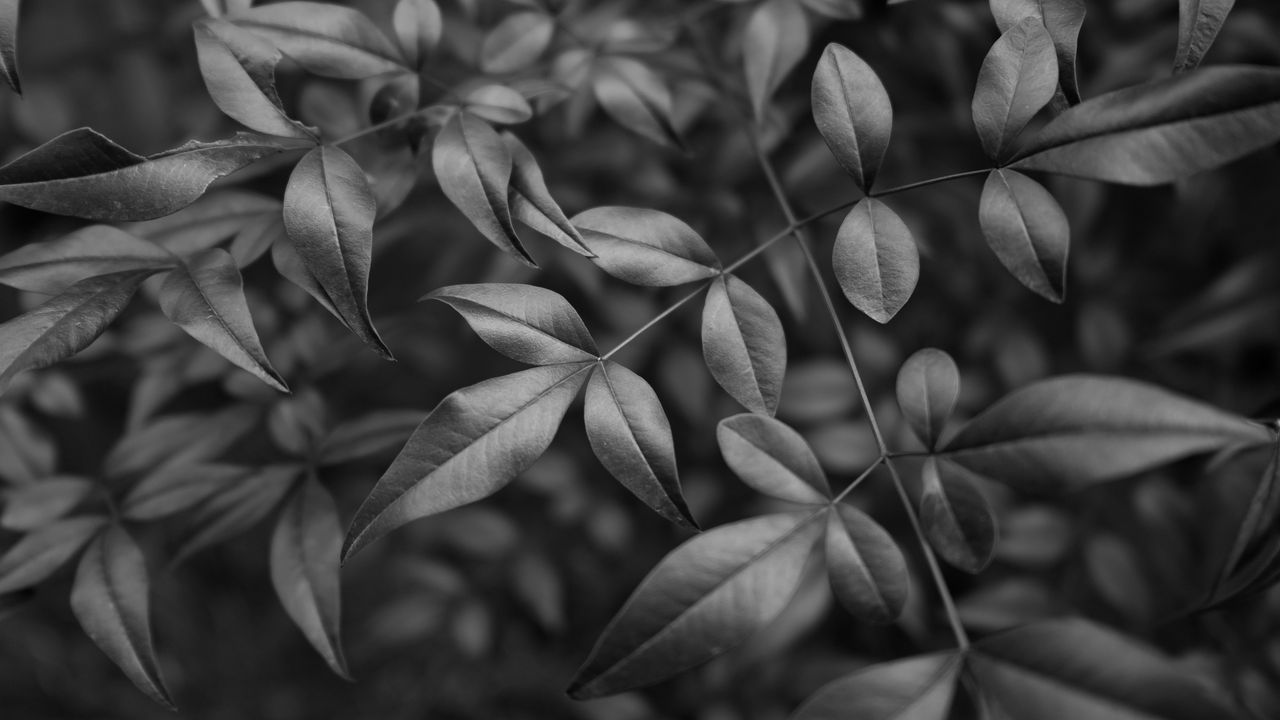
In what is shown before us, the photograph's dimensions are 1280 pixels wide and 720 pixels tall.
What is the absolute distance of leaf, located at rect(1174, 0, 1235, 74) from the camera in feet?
1.43

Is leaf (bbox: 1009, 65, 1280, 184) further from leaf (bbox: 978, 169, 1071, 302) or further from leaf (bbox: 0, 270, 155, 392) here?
leaf (bbox: 0, 270, 155, 392)

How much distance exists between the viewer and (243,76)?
19.7 inches

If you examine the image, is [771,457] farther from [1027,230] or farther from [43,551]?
[43,551]

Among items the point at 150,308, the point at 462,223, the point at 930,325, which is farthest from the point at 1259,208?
the point at 150,308

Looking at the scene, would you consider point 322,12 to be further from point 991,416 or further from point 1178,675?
point 1178,675

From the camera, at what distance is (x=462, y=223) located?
2.94 feet

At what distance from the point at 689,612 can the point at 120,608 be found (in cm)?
36

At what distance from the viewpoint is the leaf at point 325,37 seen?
531 mm

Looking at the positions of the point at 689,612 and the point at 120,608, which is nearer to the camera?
the point at 689,612

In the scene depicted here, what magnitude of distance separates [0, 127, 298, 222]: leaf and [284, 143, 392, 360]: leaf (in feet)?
0.16

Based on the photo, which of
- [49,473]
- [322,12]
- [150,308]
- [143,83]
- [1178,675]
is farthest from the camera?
[143,83]

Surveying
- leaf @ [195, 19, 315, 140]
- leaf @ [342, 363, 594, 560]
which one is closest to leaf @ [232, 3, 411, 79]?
leaf @ [195, 19, 315, 140]

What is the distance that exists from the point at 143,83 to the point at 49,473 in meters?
0.50

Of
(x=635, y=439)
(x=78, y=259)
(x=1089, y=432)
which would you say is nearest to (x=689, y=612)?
(x=635, y=439)
